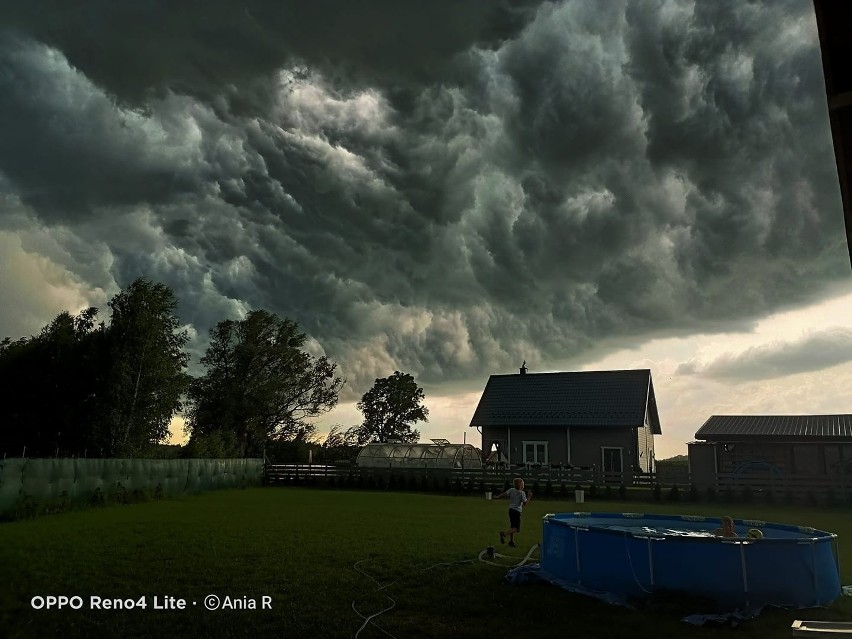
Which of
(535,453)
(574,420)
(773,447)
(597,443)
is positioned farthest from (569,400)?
(773,447)

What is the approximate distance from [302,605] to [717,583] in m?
5.89

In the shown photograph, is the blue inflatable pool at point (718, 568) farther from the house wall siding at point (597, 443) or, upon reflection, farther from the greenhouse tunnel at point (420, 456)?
the greenhouse tunnel at point (420, 456)

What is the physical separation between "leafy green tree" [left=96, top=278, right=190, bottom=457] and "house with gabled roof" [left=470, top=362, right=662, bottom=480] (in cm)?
1999

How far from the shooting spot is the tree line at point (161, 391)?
1646 inches

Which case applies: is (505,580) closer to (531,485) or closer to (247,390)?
(531,485)

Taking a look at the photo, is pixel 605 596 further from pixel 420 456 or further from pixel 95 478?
pixel 420 456

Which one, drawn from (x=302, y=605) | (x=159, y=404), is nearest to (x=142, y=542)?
(x=302, y=605)

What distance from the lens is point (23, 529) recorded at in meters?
16.7

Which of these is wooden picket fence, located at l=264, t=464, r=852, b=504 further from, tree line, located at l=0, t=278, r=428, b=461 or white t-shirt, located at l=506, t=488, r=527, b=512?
white t-shirt, located at l=506, t=488, r=527, b=512

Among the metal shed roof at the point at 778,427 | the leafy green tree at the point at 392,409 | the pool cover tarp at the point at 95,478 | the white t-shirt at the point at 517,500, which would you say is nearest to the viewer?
the white t-shirt at the point at 517,500

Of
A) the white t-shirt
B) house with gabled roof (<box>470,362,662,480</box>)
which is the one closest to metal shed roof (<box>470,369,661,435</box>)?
house with gabled roof (<box>470,362,662,480</box>)

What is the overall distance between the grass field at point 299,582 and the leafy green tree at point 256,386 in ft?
114

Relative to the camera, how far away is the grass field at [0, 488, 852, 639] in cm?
798

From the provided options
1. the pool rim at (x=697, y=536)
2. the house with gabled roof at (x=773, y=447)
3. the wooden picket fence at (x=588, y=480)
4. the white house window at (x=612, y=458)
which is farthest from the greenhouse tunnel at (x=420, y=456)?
the pool rim at (x=697, y=536)
